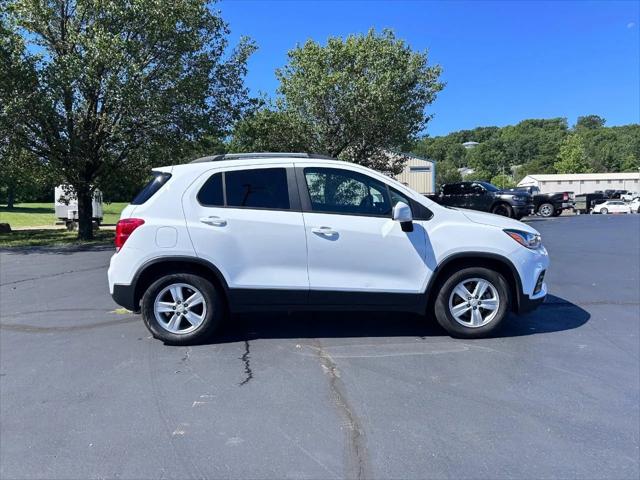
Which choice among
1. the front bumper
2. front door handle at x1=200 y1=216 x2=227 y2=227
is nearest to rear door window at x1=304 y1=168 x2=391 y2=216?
front door handle at x1=200 y1=216 x2=227 y2=227

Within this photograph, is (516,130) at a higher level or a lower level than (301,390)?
higher

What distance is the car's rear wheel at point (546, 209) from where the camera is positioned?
1105 inches

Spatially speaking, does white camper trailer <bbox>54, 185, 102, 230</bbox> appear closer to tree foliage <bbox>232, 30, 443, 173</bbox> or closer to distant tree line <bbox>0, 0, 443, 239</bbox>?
distant tree line <bbox>0, 0, 443, 239</bbox>

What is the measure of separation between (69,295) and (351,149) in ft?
59.5

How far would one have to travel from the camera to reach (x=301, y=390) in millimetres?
4086

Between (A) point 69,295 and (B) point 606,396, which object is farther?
(A) point 69,295

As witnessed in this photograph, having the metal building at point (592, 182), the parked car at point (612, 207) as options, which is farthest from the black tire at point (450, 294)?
the metal building at point (592, 182)

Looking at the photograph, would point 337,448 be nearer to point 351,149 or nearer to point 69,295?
point 69,295

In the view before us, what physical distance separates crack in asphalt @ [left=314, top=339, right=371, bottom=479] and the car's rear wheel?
87.1 feet

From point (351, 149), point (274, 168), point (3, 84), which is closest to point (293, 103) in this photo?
point (351, 149)

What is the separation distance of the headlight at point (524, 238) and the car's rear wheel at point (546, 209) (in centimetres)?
2501

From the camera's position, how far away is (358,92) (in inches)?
835

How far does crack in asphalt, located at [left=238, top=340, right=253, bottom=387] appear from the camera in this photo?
430cm

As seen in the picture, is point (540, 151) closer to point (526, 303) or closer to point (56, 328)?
point (526, 303)
